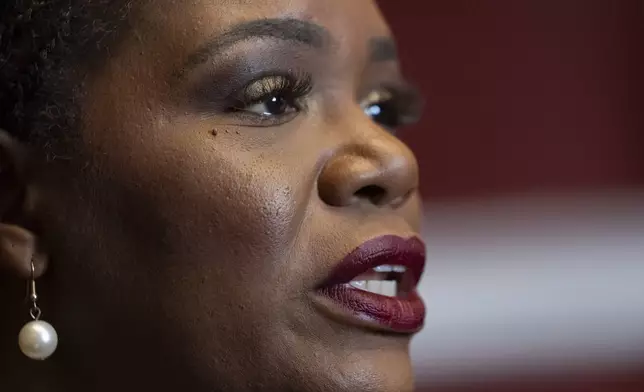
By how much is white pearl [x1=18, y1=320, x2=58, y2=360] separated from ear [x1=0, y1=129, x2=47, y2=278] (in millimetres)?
55

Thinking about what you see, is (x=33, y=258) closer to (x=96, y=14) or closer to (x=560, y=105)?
(x=96, y=14)

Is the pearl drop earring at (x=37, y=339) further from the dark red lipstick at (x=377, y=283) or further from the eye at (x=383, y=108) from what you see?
the eye at (x=383, y=108)

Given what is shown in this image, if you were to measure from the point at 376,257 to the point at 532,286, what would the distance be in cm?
76

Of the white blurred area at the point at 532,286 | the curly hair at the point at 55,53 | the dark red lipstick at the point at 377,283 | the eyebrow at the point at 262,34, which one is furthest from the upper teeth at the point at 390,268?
the white blurred area at the point at 532,286

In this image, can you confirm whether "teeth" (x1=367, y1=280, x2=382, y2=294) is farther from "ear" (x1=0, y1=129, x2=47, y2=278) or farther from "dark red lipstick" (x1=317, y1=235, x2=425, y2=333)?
"ear" (x1=0, y1=129, x2=47, y2=278)

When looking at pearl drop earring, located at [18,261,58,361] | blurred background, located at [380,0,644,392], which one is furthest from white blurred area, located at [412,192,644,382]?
pearl drop earring, located at [18,261,58,361]

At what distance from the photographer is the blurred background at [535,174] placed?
4.98 feet

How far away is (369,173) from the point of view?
2.83 feet

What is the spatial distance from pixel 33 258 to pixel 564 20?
1.06m

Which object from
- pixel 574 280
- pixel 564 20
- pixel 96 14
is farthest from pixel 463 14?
pixel 96 14

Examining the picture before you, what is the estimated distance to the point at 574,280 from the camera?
153 cm

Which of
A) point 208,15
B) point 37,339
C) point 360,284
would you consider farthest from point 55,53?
point 360,284

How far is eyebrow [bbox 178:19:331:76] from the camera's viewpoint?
84 cm

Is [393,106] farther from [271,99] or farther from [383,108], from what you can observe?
[271,99]
